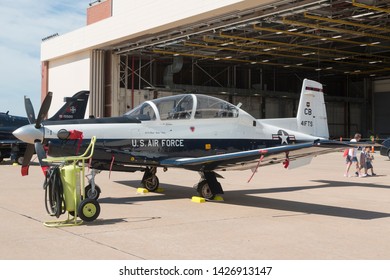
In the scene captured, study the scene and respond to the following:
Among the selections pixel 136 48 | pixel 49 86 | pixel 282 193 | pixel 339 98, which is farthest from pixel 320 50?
pixel 282 193

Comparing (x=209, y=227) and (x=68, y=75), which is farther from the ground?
(x=68, y=75)

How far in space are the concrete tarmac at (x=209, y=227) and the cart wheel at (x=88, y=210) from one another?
0.13 m

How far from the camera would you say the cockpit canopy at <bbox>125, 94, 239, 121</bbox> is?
995 cm

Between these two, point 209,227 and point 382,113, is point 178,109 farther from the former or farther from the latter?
A: point 382,113

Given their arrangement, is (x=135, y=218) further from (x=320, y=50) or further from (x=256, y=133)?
(x=320, y=50)

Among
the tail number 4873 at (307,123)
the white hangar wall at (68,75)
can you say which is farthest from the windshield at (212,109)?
→ the white hangar wall at (68,75)

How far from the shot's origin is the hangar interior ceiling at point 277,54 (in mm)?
24203

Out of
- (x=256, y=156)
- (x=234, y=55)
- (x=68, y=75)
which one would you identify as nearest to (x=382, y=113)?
(x=234, y=55)

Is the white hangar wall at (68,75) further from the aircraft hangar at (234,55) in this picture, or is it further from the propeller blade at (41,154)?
the propeller blade at (41,154)

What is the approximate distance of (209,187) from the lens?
10.0 meters

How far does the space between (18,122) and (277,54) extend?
19.4 meters

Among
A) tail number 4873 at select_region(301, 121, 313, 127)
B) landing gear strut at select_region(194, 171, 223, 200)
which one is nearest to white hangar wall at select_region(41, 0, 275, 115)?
tail number 4873 at select_region(301, 121, 313, 127)

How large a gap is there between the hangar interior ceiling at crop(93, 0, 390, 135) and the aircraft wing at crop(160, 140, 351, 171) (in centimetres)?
1386

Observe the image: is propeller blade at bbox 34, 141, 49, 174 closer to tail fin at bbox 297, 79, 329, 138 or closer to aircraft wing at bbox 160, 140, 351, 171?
aircraft wing at bbox 160, 140, 351, 171
